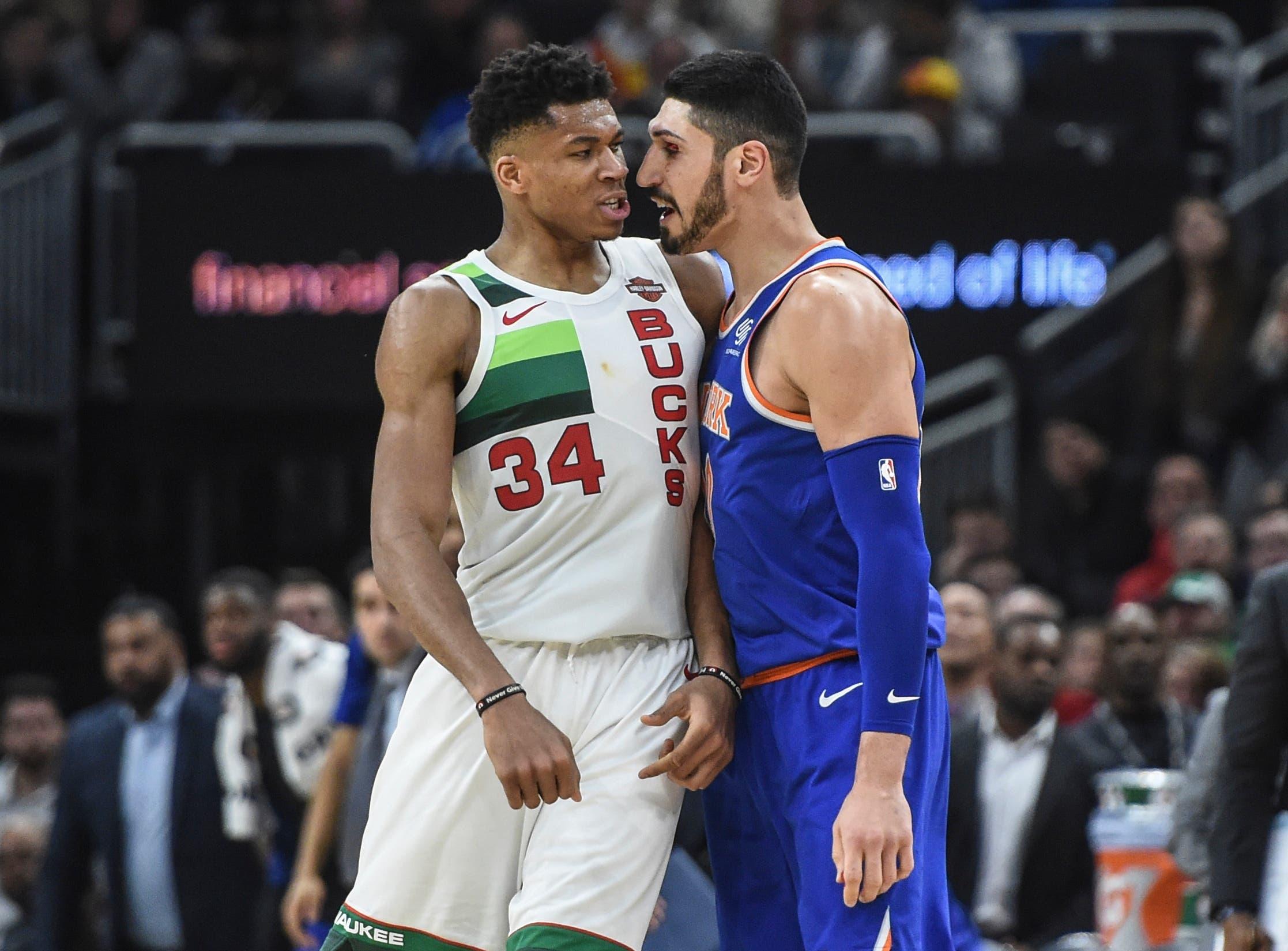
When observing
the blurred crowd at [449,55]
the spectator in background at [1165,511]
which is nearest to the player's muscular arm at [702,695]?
the spectator in background at [1165,511]

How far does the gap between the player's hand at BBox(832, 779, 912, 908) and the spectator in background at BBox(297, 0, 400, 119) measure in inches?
393

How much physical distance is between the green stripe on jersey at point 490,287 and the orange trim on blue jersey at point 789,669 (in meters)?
0.91

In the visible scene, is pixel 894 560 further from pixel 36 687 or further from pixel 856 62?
pixel 856 62

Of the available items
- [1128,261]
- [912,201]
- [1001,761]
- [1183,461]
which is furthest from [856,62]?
[1001,761]

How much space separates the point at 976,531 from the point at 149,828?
424cm

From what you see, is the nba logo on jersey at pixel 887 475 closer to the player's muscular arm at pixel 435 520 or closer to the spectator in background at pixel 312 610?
the player's muscular arm at pixel 435 520

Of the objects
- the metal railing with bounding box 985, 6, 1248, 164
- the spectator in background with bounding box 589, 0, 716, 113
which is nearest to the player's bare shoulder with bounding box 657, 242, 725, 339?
the spectator in background with bounding box 589, 0, 716, 113

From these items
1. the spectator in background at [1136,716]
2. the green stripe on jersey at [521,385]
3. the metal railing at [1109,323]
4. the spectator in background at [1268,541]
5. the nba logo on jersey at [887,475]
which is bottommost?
the spectator in background at [1136,716]

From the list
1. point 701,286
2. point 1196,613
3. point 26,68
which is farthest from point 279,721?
point 26,68

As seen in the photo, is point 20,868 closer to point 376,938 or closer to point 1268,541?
point 1268,541

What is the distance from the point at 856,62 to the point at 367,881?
9603mm

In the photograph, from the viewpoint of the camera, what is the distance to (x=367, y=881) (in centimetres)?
438

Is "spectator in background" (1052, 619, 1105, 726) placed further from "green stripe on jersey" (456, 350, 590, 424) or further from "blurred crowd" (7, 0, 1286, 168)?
"green stripe on jersey" (456, 350, 590, 424)

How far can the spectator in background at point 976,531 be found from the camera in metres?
10.6
